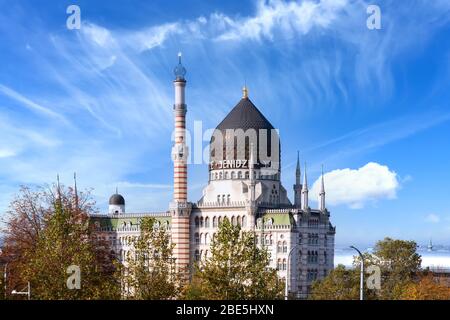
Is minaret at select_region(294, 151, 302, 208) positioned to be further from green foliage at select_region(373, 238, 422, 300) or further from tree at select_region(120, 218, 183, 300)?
tree at select_region(120, 218, 183, 300)

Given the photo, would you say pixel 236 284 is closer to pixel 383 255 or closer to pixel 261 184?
pixel 383 255

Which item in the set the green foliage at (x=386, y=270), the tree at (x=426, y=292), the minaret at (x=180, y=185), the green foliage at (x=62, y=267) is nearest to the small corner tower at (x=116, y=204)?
the minaret at (x=180, y=185)

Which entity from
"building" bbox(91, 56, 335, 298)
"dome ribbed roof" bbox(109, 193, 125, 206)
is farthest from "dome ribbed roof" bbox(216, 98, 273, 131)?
"dome ribbed roof" bbox(109, 193, 125, 206)

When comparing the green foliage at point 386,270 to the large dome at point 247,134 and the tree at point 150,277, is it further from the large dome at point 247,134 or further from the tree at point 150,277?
the tree at point 150,277

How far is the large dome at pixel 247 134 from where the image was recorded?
109 m

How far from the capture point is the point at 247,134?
358 ft

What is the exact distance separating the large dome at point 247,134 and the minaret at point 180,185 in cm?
708

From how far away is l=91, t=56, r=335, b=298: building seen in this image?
334 feet

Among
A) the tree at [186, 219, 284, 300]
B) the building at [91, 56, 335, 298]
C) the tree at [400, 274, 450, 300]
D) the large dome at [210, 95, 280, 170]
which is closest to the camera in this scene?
the tree at [186, 219, 284, 300]

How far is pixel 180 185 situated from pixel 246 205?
848cm

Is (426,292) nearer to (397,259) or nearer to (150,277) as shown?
(397,259)

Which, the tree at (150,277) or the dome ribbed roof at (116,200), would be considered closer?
the tree at (150,277)
